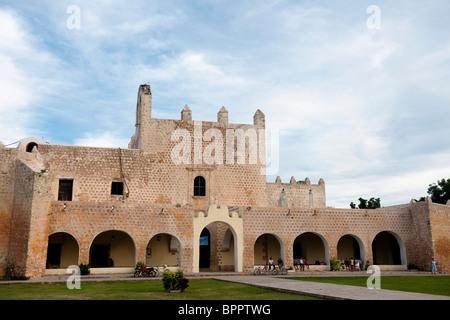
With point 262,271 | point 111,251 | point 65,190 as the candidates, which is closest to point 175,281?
point 262,271

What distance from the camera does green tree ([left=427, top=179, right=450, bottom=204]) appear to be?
125 ft

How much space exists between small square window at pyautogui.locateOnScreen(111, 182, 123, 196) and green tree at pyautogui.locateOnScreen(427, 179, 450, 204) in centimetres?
2924

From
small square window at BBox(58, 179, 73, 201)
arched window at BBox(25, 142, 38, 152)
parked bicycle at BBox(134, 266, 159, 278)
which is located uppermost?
arched window at BBox(25, 142, 38, 152)

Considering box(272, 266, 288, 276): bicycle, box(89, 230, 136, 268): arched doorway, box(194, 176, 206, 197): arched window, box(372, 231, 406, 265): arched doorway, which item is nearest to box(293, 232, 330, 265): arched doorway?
box(372, 231, 406, 265): arched doorway

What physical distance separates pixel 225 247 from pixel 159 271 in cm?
500

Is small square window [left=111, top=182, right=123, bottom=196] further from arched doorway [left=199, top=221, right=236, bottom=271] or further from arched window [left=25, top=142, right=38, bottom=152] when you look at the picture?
arched doorway [left=199, top=221, right=236, bottom=271]

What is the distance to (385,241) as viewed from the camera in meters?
28.8

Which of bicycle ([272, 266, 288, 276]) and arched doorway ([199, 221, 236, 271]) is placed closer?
bicycle ([272, 266, 288, 276])

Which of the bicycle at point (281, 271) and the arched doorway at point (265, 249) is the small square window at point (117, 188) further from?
the bicycle at point (281, 271)

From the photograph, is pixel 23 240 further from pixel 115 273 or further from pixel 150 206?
pixel 150 206

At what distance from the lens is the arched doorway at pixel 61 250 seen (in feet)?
73.7

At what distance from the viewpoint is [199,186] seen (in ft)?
88.3

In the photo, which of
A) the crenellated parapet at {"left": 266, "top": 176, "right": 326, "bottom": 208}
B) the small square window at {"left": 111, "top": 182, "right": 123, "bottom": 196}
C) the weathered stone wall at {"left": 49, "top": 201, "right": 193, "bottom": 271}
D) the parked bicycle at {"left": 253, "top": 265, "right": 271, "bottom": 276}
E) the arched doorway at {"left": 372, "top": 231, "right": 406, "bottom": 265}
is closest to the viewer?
the weathered stone wall at {"left": 49, "top": 201, "right": 193, "bottom": 271}
